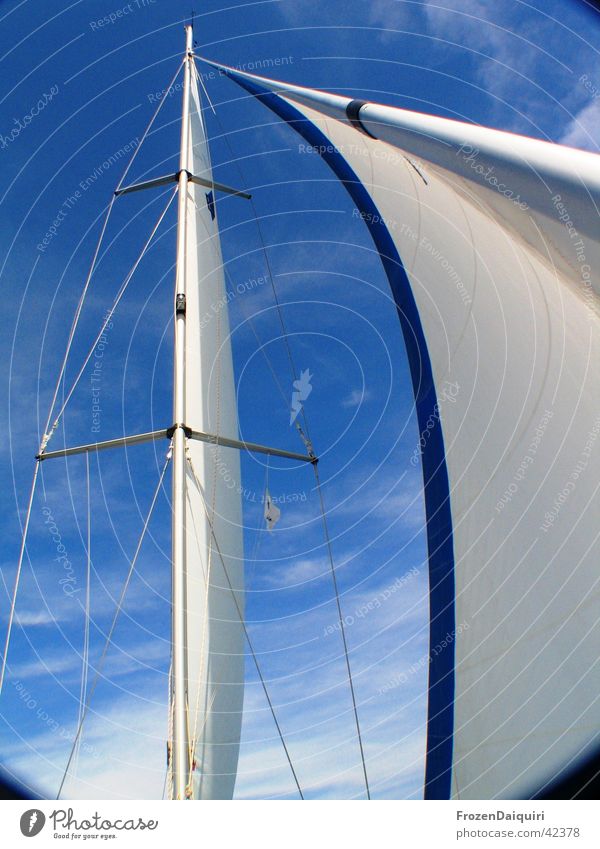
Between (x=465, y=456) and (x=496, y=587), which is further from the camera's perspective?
(x=465, y=456)

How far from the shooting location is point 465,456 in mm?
4031

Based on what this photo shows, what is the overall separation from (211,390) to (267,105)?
4751mm

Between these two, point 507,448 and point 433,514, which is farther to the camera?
point 433,514

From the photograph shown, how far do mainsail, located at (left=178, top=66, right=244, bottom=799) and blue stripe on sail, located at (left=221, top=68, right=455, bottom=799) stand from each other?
6.50ft

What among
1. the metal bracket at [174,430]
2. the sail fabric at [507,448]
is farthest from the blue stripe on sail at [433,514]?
the metal bracket at [174,430]

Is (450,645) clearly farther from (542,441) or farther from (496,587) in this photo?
(542,441)

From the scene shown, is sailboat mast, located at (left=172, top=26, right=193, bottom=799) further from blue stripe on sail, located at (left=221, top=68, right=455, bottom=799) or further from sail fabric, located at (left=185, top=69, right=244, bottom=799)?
blue stripe on sail, located at (left=221, top=68, right=455, bottom=799)

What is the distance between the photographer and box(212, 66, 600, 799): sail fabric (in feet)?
7.82

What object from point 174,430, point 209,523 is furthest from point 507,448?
point 209,523

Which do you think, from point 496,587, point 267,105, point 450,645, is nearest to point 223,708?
point 450,645
